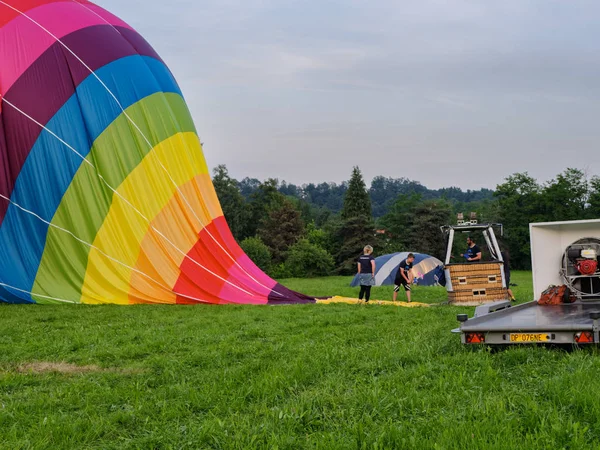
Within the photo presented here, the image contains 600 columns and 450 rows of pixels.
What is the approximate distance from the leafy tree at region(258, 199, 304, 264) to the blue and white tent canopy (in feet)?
84.8

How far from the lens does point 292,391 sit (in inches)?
189

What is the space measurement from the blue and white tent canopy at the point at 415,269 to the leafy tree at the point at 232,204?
3496 cm

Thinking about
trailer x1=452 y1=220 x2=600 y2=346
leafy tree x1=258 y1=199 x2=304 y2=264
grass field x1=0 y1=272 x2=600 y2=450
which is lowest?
grass field x1=0 y1=272 x2=600 y2=450

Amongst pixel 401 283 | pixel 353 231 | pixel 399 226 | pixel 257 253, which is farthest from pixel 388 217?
pixel 401 283

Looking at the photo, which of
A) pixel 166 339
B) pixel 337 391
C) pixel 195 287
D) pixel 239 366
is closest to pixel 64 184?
pixel 195 287

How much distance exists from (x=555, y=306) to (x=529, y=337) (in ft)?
7.45

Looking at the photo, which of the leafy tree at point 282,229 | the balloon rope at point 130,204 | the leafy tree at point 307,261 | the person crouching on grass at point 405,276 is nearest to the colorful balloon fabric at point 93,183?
the balloon rope at point 130,204

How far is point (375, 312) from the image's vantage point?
33.3 ft

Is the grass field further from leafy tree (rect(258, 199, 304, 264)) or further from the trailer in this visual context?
leafy tree (rect(258, 199, 304, 264))

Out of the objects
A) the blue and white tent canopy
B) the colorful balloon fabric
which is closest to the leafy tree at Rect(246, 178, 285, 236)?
the blue and white tent canopy

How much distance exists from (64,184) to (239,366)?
772 cm

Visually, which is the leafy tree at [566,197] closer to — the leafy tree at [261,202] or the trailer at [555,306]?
the leafy tree at [261,202]

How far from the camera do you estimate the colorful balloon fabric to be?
11.9 meters

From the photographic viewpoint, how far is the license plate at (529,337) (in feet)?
18.4
